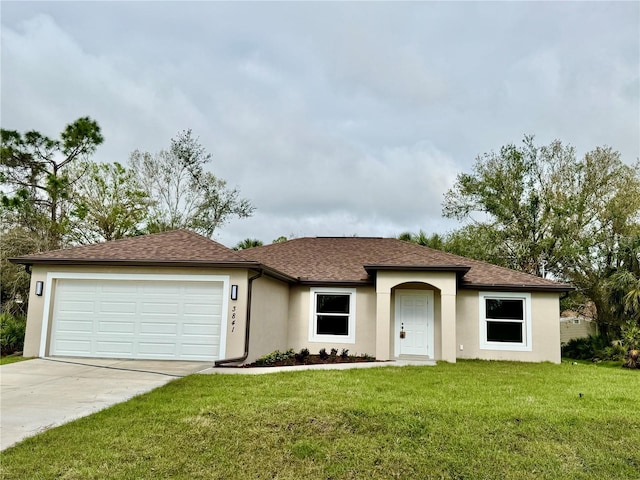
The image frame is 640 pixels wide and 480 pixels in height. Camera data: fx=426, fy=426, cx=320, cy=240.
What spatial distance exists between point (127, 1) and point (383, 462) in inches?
505

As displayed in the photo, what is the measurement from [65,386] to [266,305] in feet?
18.1

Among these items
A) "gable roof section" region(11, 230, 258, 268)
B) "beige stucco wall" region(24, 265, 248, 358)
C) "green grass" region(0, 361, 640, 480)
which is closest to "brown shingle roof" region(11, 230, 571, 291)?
"gable roof section" region(11, 230, 258, 268)

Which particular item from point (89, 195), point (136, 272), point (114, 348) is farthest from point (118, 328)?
point (89, 195)

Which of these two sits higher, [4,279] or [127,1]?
[127,1]

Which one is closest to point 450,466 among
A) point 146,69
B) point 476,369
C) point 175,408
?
point 175,408

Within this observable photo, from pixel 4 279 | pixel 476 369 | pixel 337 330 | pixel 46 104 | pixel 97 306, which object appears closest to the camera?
pixel 476 369

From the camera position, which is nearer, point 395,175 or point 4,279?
point 4,279

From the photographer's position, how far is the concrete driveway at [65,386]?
606cm

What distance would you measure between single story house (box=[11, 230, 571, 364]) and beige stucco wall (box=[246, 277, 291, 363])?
6 centimetres

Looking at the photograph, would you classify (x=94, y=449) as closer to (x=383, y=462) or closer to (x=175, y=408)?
(x=175, y=408)

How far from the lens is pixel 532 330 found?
→ 43.9ft

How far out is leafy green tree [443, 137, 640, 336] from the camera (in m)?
21.0

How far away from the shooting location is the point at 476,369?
11.0 meters

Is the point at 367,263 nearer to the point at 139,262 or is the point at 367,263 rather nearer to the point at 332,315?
the point at 332,315
